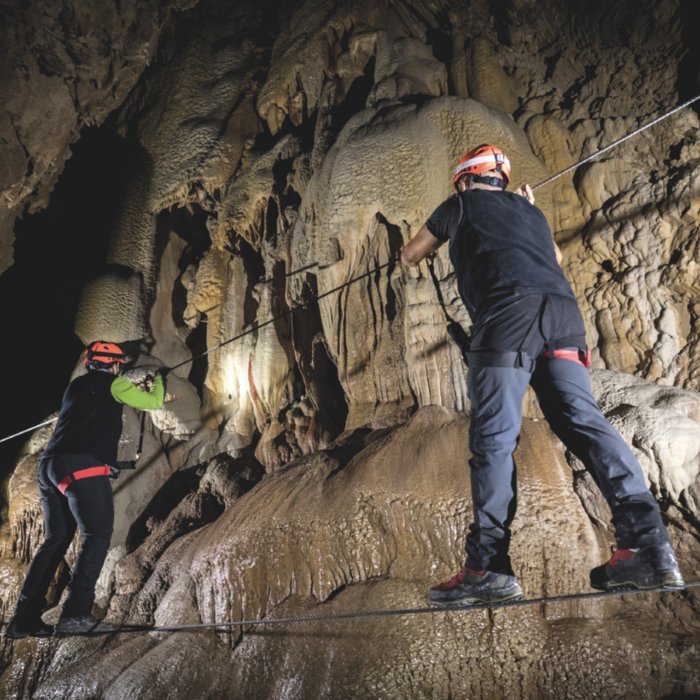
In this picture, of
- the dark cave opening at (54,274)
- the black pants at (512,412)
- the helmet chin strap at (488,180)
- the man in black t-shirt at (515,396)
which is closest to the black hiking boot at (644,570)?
the man in black t-shirt at (515,396)

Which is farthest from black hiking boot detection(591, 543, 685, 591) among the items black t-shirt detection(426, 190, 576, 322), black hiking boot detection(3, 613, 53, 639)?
black hiking boot detection(3, 613, 53, 639)

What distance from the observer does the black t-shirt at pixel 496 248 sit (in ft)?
6.21

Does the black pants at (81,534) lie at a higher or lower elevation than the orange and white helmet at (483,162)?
lower

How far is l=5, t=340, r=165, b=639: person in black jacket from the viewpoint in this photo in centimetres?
325

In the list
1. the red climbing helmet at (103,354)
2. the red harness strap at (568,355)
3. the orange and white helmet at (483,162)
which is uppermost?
the red climbing helmet at (103,354)

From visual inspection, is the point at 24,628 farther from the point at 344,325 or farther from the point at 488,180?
the point at 488,180

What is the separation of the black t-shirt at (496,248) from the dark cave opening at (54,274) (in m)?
6.39

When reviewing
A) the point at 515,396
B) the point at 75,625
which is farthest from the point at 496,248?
the point at 75,625

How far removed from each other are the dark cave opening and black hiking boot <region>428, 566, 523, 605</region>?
6.75 metres

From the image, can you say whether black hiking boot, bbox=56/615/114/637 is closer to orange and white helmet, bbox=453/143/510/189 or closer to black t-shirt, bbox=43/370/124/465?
black t-shirt, bbox=43/370/124/465

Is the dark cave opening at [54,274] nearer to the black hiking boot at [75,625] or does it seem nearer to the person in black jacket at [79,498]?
the person in black jacket at [79,498]

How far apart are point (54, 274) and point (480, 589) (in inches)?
333

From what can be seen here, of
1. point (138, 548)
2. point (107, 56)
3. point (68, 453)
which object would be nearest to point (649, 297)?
point (68, 453)

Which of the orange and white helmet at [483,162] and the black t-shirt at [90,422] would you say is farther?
the black t-shirt at [90,422]
